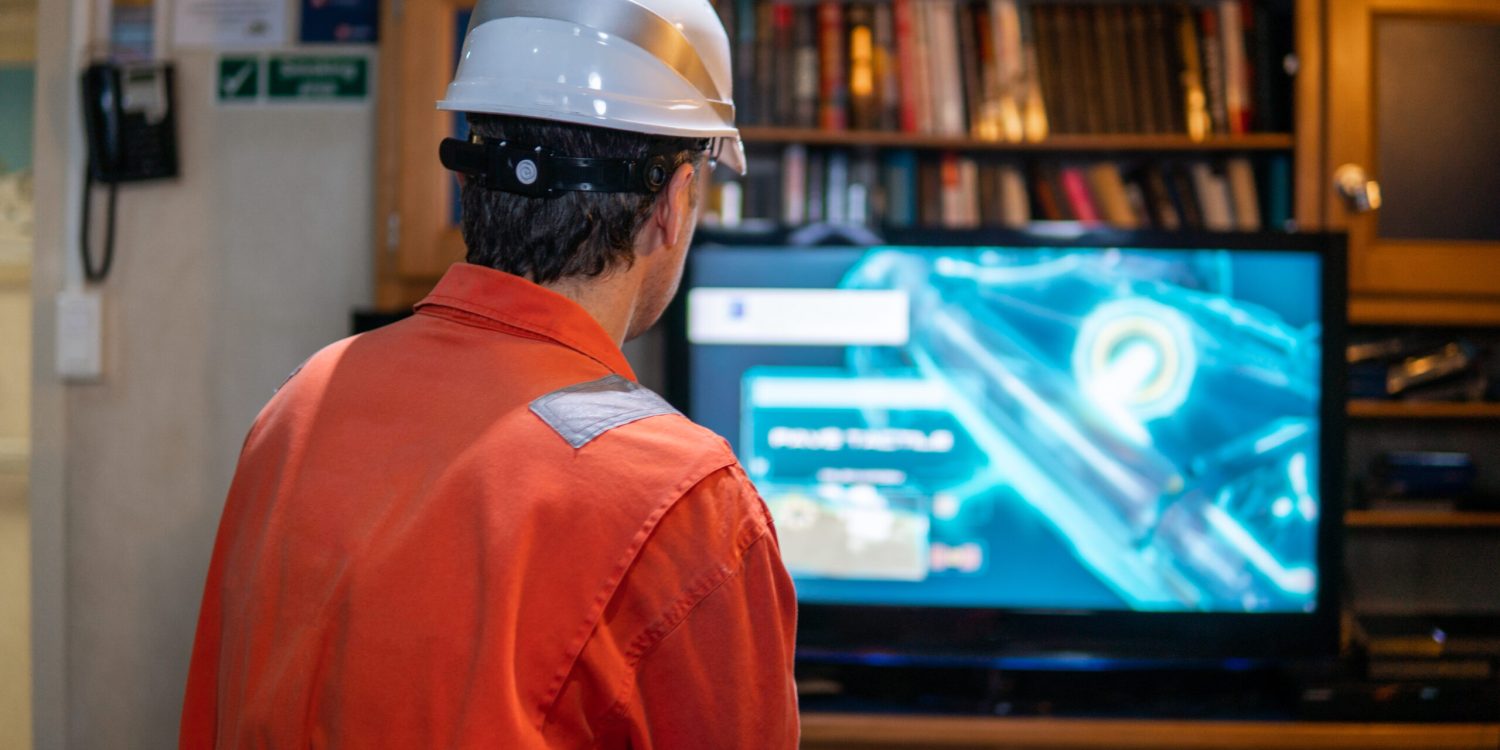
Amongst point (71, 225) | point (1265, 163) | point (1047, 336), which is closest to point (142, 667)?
point (71, 225)

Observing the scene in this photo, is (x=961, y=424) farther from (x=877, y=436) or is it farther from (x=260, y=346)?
(x=260, y=346)

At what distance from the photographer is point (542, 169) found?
78 centimetres

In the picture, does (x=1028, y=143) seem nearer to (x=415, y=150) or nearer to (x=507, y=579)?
(x=415, y=150)

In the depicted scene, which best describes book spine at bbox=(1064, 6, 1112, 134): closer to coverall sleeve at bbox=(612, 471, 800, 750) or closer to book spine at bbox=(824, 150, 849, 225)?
book spine at bbox=(824, 150, 849, 225)

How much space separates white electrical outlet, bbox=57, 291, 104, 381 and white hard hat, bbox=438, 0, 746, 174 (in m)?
1.58

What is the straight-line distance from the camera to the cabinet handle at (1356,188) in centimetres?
200

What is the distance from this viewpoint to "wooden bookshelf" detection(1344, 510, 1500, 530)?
2.07 meters

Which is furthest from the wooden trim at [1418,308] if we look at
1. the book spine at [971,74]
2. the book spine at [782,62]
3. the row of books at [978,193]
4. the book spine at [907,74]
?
the book spine at [782,62]

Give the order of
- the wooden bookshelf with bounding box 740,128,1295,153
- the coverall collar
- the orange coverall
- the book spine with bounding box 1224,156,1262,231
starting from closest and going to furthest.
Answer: the orange coverall
the coverall collar
the wooden bookshelf with bounding box 740,128,1295,153
the book spine with bounding box 1224,156,1262,231

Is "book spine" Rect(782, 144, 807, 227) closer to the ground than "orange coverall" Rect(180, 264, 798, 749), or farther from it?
farther from it

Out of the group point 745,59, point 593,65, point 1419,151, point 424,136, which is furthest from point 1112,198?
point 593,65

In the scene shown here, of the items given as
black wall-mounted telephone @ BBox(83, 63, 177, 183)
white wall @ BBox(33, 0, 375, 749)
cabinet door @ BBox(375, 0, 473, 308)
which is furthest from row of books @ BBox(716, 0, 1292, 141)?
black wall-mounted telephone @ BBox(83, 63, 177, 183)

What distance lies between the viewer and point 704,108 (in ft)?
2.88

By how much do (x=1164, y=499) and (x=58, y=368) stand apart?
202 centimetres
